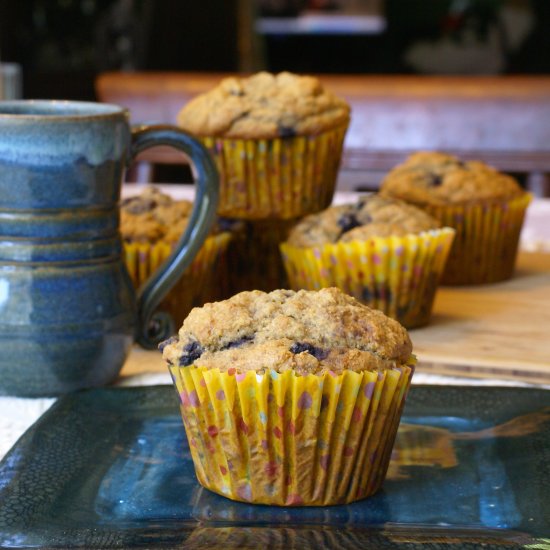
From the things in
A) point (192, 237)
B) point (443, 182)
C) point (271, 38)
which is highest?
point (192, 237)

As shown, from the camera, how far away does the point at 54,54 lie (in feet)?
16.6

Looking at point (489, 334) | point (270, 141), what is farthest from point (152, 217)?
point (489, 334)

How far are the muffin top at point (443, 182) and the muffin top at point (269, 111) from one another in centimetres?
24

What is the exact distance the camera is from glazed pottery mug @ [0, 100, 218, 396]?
1.19 meters

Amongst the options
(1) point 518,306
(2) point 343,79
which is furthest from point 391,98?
(1) point 518,306

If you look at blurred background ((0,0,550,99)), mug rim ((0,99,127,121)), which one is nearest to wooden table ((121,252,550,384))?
mug rim ((0,99,127,121))

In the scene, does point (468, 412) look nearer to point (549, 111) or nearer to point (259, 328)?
point (259, 328)

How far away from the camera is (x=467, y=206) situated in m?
1.94

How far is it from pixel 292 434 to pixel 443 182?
1075 mm

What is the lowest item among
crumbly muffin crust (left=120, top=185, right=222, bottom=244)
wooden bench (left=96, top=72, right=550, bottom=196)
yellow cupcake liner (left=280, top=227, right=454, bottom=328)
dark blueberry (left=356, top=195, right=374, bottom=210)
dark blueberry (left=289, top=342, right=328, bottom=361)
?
wooden bench (left=96, top=72, right=550, bottom=196)

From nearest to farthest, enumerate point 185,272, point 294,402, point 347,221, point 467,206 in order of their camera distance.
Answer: point 294,402
point 185,272
point 347,221
point 467,206

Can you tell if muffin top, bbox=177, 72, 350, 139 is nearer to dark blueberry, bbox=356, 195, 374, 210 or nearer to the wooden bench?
dark blueberry, bbox=356, 195, 374, 210

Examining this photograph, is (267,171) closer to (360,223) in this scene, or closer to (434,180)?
(360,223)

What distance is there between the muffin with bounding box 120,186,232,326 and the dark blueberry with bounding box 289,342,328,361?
0.55 meters
